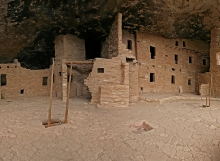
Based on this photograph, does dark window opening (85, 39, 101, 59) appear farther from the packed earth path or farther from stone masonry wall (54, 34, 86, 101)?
the packed earth path

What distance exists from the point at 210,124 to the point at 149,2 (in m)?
7.92

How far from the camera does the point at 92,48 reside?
18.0 metres

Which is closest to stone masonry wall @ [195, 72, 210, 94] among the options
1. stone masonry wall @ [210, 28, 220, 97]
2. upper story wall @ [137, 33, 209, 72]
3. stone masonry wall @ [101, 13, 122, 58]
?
stone masonry wall @ [210, 28, 220, 97]

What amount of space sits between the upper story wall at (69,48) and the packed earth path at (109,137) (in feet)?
19.8

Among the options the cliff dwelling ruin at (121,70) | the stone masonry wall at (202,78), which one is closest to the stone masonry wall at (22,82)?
the cliff dwelling ruin at (121,70)

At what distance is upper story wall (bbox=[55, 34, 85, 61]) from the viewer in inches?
567

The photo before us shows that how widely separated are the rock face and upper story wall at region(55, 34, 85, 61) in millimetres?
419

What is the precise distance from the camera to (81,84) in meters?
14.6

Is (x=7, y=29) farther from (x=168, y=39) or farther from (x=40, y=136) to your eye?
(x=168, y=39)

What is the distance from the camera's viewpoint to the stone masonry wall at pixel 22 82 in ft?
44.5

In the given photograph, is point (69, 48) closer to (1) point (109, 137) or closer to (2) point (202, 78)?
(1) point (109, 137)

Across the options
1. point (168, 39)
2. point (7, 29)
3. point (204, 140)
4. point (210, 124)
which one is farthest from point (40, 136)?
point (168, 39)

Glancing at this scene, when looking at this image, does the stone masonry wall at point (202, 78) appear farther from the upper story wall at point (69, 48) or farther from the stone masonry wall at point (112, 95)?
the upper story wall at point (69, 48)

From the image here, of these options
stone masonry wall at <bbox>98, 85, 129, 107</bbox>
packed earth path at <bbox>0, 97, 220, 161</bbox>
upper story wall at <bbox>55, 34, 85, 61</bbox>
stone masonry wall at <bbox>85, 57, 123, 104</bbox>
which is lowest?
packed earth path at <bbox>0, 97, 220, 161</bbox>
